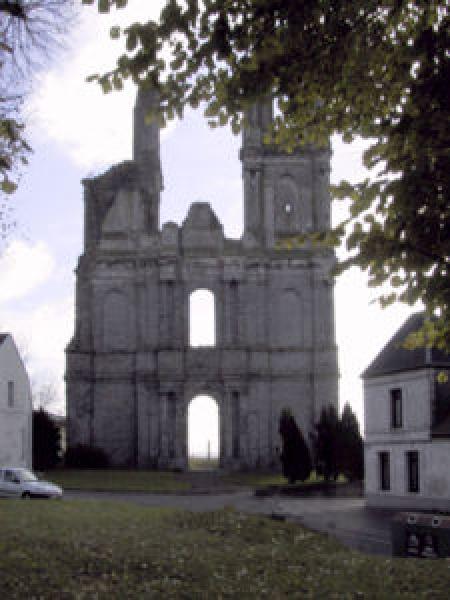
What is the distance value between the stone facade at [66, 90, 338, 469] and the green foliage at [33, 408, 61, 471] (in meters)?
2.19

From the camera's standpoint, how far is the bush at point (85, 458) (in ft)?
165

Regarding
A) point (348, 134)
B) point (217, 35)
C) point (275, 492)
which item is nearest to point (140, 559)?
point (348, 134)

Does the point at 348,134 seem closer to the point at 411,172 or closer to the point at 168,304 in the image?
the point at 411,172

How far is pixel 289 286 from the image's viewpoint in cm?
5438

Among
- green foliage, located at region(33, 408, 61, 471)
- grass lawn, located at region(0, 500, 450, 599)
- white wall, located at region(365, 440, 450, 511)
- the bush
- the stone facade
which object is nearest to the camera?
grass lawn, located at region(0, 500, 450, 599)

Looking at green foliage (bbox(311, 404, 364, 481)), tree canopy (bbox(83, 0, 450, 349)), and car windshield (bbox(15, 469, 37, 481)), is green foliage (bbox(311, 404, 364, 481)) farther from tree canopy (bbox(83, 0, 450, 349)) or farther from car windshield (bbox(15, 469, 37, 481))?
tree canopy (bbox(83, 0, 450, 349))

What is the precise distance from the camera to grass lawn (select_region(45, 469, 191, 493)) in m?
38.5

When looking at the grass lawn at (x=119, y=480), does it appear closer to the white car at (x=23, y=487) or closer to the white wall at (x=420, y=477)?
the white car at (x=23, y=487)

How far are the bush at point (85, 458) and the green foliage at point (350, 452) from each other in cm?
1507

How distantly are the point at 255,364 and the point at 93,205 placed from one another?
15.1m

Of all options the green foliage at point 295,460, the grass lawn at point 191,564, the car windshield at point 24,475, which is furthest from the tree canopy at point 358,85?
the green foliage at point 295,460

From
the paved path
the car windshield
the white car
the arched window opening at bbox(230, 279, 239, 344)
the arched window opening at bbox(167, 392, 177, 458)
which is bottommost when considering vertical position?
the paved path

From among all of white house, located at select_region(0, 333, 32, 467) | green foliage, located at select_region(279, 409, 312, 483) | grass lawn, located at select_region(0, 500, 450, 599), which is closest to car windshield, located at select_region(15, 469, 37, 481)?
grass lawn, located at select_region(0, 500, 450, 599)

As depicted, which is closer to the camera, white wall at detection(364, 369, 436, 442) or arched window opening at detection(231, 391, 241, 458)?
white wall at detection(364, 369, 436, 442)
